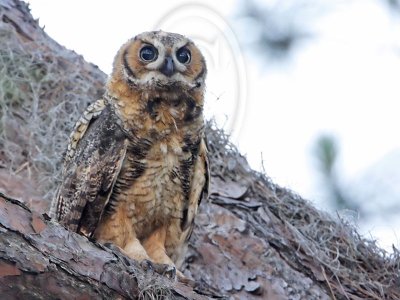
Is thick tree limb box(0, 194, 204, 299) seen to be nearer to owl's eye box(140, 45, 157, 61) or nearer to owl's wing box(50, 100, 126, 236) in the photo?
owl's wing box(50, 100, 126, 236)

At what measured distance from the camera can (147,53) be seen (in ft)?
13.2

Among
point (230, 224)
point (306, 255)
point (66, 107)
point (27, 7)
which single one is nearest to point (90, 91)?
point (66, 107)

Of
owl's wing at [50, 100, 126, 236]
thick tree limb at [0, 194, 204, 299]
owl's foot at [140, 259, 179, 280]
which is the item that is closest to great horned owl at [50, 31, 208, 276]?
owl's wing at [50, 100, 126, 236]

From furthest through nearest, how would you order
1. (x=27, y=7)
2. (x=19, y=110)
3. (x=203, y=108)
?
(x=27, y=7) < (x=19, y=110) < (x=203, y=108)

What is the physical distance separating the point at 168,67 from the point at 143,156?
41 cm

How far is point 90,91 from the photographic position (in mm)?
5648

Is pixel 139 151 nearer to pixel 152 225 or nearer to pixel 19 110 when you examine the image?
pixel 152 225

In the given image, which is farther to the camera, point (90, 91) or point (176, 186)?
point (90, 91)

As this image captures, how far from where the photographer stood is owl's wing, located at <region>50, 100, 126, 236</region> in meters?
3.80

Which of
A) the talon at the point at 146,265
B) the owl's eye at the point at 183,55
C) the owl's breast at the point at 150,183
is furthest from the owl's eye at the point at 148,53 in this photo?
the talon at the point at 146,265

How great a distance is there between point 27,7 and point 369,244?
8.91 ft

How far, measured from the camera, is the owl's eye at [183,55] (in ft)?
13.2

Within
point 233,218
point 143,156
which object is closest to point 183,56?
point 143,156

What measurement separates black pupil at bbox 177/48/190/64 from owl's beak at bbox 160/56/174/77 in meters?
0.08
